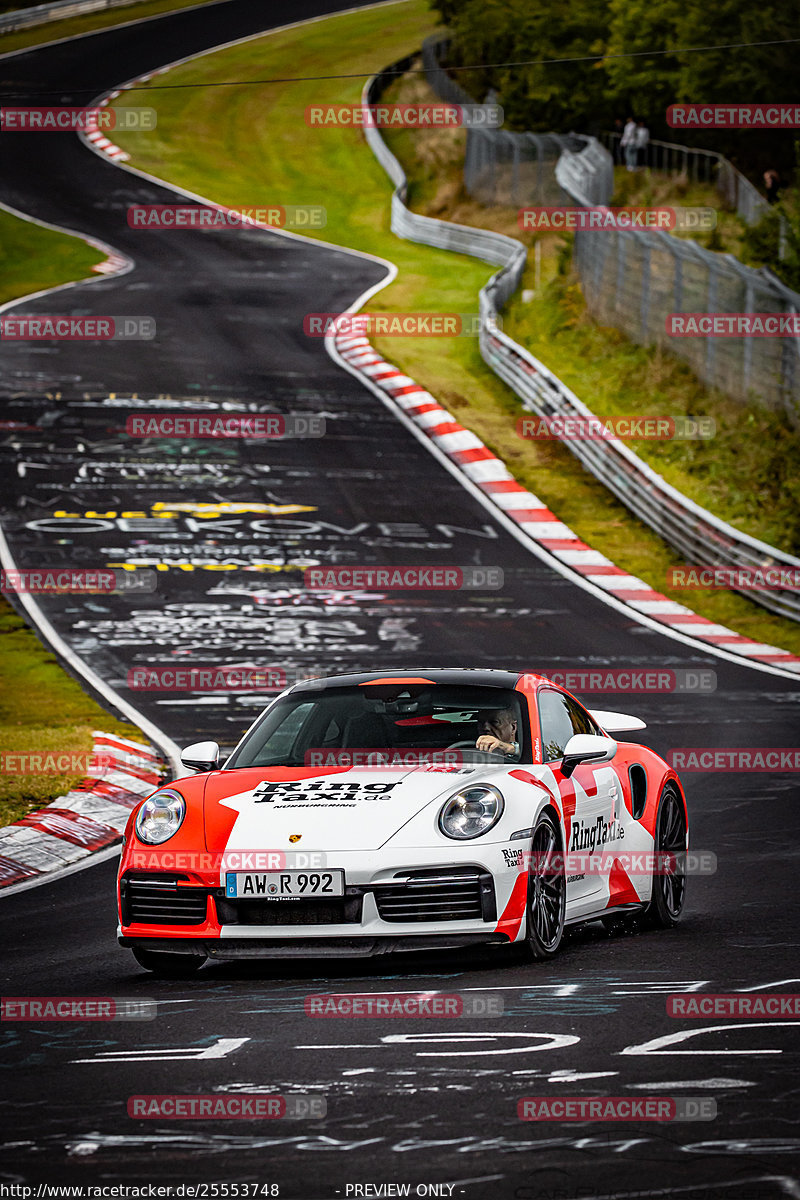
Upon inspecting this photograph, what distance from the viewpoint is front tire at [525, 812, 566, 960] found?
306 inches

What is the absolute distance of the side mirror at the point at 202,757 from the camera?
8734 millimetres

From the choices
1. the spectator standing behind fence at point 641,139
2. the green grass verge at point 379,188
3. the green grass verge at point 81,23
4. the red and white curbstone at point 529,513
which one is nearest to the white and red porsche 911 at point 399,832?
the red and white curbstone at point 529,513

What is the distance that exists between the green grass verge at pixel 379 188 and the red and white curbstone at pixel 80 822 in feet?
29.2

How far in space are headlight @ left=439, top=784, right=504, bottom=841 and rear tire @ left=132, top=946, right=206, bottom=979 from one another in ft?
3.99

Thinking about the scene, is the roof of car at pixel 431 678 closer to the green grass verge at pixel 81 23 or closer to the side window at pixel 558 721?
the side window at pixel 558 721

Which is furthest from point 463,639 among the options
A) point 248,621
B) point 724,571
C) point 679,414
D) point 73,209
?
point 73,209

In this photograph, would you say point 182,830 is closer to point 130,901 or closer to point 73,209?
point 130,901

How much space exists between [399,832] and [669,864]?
2.11 meters

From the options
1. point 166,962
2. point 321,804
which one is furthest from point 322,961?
point 321,804

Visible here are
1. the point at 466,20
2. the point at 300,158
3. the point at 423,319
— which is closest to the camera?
the point at 423,319

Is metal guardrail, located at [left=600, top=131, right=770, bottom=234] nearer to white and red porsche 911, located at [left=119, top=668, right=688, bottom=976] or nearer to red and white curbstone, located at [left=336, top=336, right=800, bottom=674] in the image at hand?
red and white curbstone, located at [left=336, top=336, right=800, bottom=674]

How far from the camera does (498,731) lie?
8.73 meters

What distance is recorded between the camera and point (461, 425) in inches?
1204

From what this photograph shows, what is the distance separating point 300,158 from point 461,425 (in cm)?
3219
